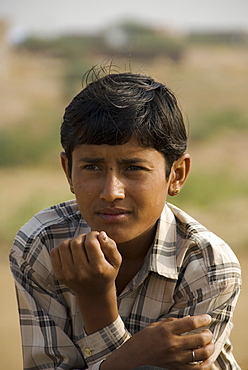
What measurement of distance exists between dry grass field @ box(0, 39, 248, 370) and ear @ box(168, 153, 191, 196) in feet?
6.05

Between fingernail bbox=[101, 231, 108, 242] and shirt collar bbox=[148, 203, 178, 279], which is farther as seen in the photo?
shirt collar bbox=[148, 203, 178, 279]

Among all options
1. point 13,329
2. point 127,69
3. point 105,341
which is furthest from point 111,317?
point 127,69

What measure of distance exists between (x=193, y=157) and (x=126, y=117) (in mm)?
9286

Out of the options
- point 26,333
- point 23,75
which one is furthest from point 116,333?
point 23,75

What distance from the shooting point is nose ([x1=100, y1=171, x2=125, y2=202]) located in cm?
224

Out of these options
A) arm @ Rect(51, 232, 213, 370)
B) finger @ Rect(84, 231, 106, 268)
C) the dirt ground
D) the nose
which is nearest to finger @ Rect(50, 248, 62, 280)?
arm @ Rect(51, 232, 213, 370)

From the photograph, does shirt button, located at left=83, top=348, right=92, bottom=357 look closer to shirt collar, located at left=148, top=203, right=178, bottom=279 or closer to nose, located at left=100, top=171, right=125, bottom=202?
shirt collar, located at left=148, top=203, right=178, bottom=279

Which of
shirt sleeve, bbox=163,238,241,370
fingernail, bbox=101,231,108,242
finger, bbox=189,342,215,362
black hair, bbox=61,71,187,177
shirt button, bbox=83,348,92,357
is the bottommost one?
finger, bbox=189,342,215,362

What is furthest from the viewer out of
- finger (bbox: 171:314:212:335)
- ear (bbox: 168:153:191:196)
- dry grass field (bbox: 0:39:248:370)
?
dry grass field (bbox: 0:39:248:370)

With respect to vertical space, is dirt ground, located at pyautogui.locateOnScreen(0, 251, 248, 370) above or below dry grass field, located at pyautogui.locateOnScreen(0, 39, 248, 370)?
below

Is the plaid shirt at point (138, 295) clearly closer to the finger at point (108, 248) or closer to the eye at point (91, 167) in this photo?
the finger at point (108, 248)

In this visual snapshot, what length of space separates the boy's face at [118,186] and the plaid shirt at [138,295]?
7.1 inches

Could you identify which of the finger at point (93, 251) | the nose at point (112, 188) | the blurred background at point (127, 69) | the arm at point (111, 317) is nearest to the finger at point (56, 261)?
the arm at point (111, 317)

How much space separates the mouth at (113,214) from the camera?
90.0 inches
